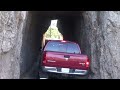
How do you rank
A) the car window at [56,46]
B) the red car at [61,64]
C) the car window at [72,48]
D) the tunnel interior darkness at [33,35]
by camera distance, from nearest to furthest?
the red car at [61,64]
the car window at [56,46]
the car window at [72,48]
the tunnel interior darkness at [33,35]

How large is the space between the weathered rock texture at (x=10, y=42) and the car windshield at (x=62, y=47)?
151 centimetres

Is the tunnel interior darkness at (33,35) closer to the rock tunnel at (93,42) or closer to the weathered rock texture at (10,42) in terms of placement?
the rock tunnel at (93,42)

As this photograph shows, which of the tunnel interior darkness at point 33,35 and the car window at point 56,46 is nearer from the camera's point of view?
the car window at point 56,46

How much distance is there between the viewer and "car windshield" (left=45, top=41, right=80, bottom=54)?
51.9ft

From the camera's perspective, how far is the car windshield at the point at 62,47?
622 inches

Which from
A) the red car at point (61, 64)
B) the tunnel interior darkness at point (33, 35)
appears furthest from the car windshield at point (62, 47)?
the tunnel interior darkness at point (33, 35)

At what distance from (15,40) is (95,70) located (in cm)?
531

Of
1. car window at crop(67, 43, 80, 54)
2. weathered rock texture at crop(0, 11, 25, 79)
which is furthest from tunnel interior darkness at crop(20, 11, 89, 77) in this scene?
car window at crop(67, 43, 80, 54)

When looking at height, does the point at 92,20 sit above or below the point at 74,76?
above
